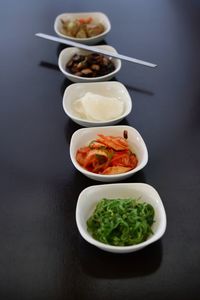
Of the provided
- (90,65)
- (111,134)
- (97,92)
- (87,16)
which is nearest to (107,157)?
(111,134)

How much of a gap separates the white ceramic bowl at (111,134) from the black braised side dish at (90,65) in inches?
12.3

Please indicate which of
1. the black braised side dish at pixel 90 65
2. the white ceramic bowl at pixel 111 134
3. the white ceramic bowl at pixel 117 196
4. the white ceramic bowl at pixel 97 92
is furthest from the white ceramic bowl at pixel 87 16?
the white ceramic bowl at pixel 117 196

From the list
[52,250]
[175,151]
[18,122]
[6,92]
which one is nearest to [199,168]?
[175,151]

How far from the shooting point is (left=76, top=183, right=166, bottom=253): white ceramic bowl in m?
0.78

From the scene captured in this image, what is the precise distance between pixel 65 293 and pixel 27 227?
0.60ft

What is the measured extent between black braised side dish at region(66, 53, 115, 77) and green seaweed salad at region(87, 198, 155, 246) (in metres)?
0.58

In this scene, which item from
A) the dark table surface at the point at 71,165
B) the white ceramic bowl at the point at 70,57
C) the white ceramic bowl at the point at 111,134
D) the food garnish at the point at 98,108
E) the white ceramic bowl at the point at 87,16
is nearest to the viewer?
the dark table surface at the point at 71,165

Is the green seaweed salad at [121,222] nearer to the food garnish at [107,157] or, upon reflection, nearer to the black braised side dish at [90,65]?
the food garnish at [107,157]

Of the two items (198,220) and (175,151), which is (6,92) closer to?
(175,151)

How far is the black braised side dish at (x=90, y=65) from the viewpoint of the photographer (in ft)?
4.28

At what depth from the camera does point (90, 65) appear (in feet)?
4.36

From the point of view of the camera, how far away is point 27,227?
2.85 ft

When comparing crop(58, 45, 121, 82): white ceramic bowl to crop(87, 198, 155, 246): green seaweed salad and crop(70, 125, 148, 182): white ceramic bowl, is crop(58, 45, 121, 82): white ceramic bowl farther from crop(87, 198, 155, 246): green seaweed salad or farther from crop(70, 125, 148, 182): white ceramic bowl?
crop(87, 198, 155, 246): green seaweed salad

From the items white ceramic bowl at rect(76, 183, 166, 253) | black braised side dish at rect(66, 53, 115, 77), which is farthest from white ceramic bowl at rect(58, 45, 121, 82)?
white ceramic bowl at rect(76, 183, 166, 253)
